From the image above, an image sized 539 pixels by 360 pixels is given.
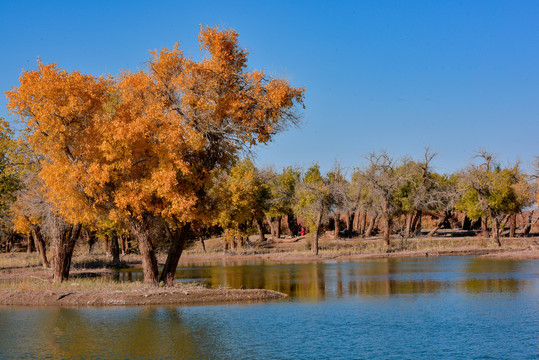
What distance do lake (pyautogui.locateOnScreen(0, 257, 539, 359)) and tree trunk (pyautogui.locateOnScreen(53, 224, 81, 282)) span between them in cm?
841

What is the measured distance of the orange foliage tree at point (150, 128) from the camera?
2878 cm

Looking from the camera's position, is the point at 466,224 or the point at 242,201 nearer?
the point at 242,201

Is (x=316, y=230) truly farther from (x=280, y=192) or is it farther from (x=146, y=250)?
(x=146, y=250)

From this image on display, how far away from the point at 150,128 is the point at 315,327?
14.2m

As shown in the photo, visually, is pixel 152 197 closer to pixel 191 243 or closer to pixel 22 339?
pixel 22 339

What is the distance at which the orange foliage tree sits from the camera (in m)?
28.8

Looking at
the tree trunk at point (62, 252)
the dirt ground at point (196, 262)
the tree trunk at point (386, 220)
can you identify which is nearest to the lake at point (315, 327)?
the dirt ground at point (196, 262)

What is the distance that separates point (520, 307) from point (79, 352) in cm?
1878

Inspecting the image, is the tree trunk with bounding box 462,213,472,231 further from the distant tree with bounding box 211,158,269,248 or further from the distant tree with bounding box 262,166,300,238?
the distant tree with bounding box 211,158,269,248

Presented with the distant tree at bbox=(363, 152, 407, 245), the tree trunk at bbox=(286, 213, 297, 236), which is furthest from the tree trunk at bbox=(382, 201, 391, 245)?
the tree trunk at bbox=(286, 213, 297, 236)

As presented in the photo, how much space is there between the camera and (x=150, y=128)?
98.7ft

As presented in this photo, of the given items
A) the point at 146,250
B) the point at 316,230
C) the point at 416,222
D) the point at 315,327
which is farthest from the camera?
the point at 416,222

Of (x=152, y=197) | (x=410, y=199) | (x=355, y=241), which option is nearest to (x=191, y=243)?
(x=355, y=241)

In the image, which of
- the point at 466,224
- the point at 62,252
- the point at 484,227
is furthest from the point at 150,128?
the point at 466,224
